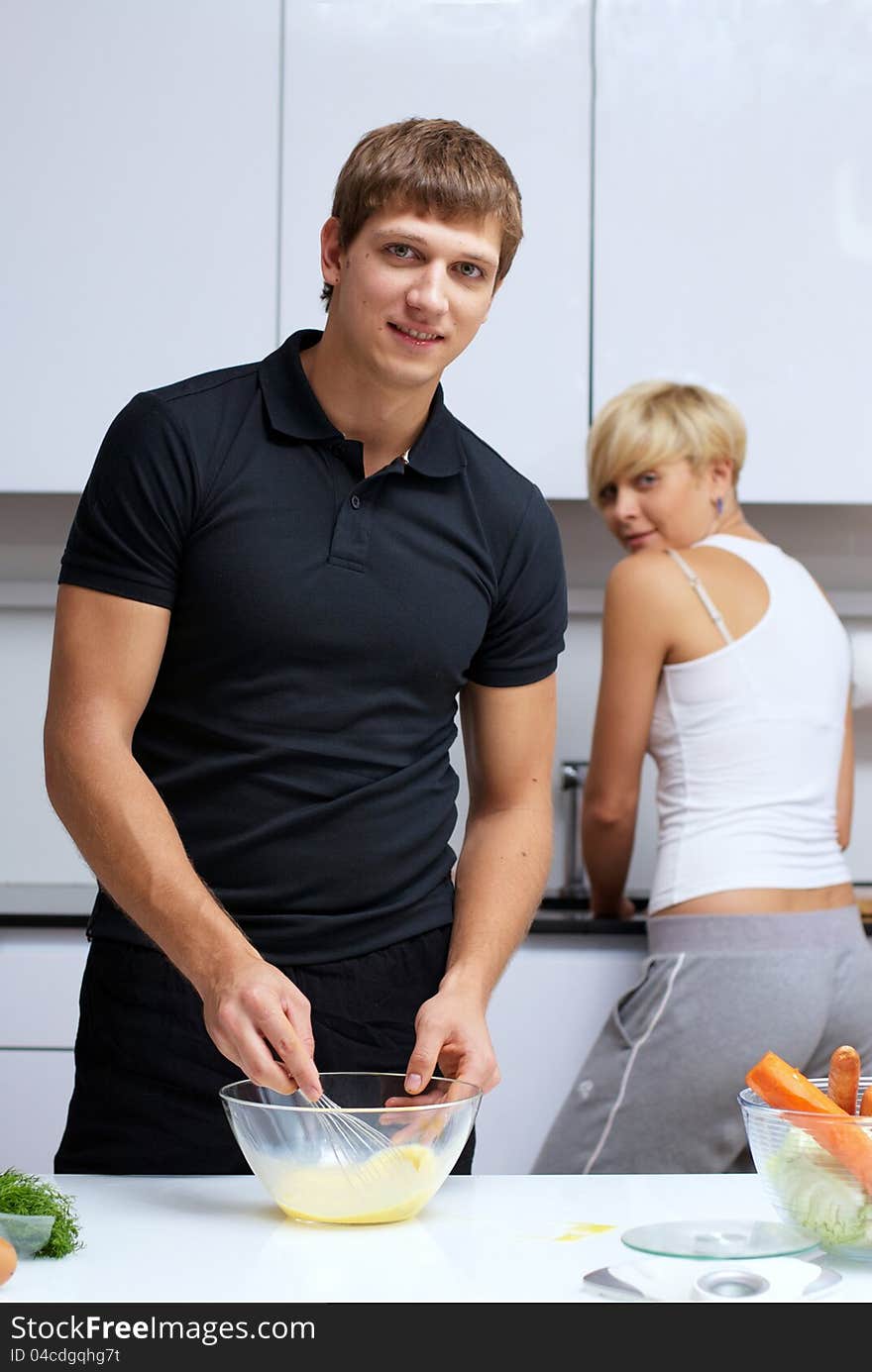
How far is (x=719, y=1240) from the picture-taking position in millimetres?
875

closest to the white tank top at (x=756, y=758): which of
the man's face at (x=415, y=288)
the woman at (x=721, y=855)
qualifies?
the woman at (x=721, y=855)

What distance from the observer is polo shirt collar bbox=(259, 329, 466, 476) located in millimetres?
1292

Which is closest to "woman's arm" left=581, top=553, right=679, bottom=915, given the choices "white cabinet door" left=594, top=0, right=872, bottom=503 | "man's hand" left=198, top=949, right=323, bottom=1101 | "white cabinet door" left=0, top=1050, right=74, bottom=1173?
"white cabinet door" left=594, top=0, right=872, bottom=503

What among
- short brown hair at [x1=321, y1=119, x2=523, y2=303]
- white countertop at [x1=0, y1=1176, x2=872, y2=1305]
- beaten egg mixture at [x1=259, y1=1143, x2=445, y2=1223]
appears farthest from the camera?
short brown hair at [x1=321, y1=119, x2=523, y2=303]

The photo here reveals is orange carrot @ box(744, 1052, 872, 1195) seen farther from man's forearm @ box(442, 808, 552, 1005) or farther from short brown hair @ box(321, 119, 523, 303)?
short brown hair @ box(321, 119, 523, 303)

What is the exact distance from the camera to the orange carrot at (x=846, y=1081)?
90cm

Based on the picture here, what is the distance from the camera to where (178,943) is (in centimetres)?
106

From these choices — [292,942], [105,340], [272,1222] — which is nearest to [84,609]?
[292,942]

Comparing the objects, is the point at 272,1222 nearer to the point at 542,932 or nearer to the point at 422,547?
the point at 422,547

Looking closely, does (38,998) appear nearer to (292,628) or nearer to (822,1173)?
(292,628)

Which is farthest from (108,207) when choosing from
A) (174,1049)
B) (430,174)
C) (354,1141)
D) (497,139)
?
(354,1141)

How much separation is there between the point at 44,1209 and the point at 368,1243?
7.3 inches

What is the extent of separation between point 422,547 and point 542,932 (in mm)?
858

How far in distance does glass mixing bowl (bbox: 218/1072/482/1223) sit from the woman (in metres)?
0.85
